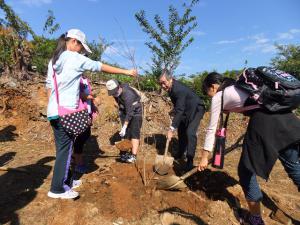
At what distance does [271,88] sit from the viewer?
9.47 ft

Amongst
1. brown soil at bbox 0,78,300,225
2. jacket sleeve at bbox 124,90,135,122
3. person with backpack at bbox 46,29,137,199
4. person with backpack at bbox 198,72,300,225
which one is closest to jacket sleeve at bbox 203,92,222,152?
person with backpack at bbox 198,72,300,225

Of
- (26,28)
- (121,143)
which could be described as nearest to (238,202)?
(121,143)

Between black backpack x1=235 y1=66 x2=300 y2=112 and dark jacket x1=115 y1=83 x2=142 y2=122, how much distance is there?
8.28ft

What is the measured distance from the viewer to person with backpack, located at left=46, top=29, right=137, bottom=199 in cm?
335

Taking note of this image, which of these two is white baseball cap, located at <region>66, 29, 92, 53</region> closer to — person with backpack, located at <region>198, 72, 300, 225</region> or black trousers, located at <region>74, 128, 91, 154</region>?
black trousers, located at <region>74, 128, 91, 154</region>

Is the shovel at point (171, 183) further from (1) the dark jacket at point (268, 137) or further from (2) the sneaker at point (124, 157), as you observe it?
(1) the dark jacket at point (268, 137)

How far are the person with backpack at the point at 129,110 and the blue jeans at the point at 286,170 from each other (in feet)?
7.96

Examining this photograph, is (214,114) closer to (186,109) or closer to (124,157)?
(186,109)

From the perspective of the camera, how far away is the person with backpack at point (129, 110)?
522 centimetres

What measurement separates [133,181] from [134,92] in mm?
1479

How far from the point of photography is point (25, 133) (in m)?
7.57

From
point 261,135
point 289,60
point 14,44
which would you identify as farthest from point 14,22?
point 289,60

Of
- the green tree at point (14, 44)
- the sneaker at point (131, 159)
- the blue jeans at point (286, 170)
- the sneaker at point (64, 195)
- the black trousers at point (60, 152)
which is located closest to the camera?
the blue jeans at point (286, 170)

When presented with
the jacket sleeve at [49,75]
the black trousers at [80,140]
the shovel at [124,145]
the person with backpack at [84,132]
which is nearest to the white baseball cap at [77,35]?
the jacket sleeve at [49,75]
